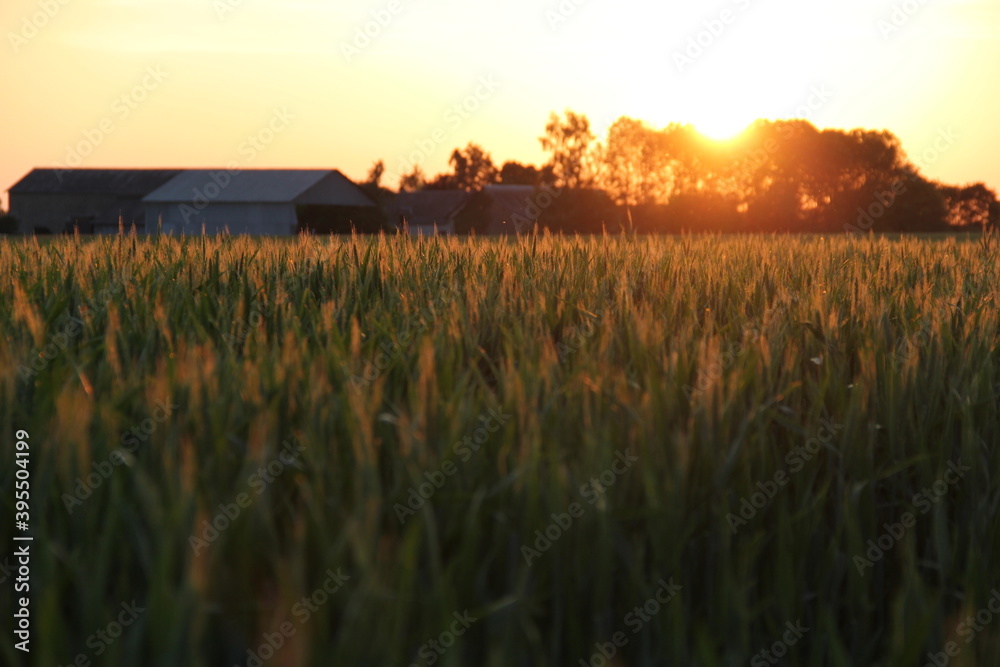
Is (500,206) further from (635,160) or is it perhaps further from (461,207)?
(635,160)

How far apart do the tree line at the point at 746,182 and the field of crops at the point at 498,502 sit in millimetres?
35068

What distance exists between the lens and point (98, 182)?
6166cm

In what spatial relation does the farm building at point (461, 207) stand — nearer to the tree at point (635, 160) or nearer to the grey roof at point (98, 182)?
the tree at point (635, 160)

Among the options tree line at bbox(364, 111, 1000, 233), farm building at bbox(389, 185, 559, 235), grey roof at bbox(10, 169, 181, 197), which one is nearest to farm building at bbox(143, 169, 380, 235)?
tree line at bbox(364, 111, 1000, 233)

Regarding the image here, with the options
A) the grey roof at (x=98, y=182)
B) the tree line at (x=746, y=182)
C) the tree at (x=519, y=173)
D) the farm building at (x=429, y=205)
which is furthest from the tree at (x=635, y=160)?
the grey roof at (x=98, y=182)

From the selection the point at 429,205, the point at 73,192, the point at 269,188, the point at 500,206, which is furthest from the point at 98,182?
the point at 500,206

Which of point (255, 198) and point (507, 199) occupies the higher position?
point (507, 199)

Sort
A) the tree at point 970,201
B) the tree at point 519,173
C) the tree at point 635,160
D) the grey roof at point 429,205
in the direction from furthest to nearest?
1. the tree at point 519,173
2. the grey roof at point 429,205
3. the tree at point 970,201
4. the tree at point 635,160

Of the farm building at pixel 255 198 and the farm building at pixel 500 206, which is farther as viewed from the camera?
the farm building at pixel 255 198

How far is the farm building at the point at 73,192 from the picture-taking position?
6097 cm

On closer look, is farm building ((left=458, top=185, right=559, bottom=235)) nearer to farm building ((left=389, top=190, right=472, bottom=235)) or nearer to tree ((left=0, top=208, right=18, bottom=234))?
farm building ((left=389, top=190, right=472, bottom=235))

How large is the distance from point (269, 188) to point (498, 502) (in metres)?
46.8

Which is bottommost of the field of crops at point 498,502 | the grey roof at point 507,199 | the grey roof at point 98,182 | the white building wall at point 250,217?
the field of crops at point 498,502

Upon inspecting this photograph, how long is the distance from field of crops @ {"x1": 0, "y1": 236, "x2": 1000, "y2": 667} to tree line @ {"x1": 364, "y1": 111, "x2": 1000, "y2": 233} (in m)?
35.1
